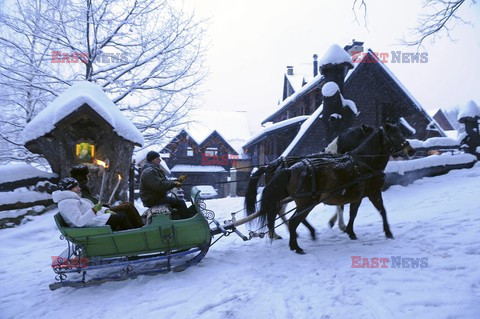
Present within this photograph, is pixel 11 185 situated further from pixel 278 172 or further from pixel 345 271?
pixel 345 271

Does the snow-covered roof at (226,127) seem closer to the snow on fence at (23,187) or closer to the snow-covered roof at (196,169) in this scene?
the snow-covered roof at (196,169)

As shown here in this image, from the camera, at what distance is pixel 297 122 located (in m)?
16.7

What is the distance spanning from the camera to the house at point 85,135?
8.09 meters

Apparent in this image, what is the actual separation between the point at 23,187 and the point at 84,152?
6.17 feet

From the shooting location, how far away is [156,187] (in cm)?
473

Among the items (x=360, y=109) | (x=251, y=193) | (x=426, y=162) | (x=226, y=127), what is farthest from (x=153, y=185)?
(x=226, y=127)

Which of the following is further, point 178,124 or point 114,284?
point 178,124

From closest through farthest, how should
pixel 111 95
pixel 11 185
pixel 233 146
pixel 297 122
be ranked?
pixel 11 185 < pixel 111 95 < pixel 297 122 < pixel 233 146

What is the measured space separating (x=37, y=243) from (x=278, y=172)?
585cm

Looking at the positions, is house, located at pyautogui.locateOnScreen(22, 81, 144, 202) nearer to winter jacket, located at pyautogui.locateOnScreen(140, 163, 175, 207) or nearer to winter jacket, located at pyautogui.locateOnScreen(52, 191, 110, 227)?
winter jacket, located at pyautogui.locateOnScreen(140, 163, 175, 207)

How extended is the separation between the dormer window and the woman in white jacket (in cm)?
512

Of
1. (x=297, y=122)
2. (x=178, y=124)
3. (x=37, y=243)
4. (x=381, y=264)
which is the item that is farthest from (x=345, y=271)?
(x=297, y=122)

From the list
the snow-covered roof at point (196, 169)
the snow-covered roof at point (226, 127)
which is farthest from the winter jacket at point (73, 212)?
the snow-covered roof at point (226, 127)

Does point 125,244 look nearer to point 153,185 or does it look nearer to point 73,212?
point 73,212
